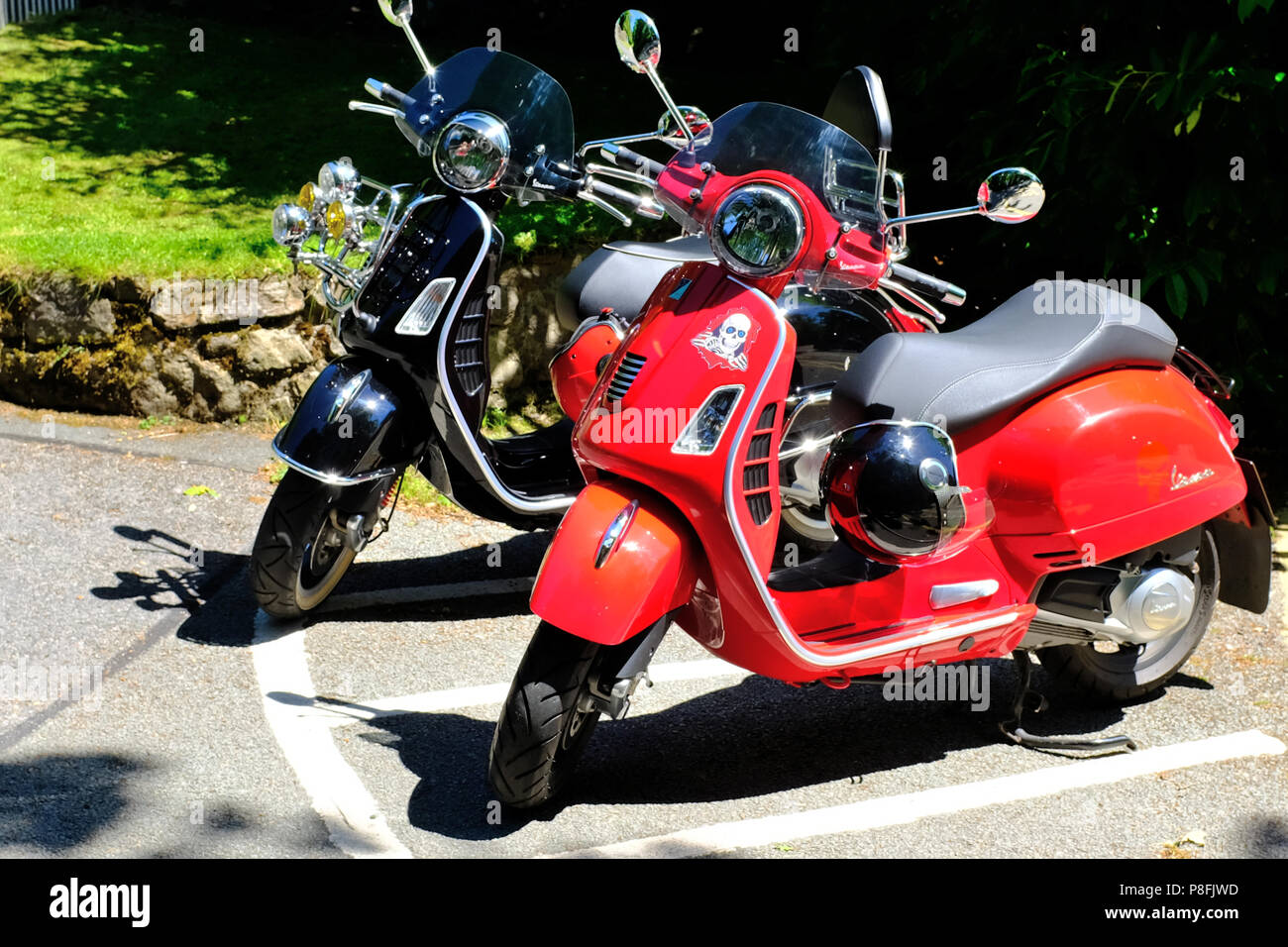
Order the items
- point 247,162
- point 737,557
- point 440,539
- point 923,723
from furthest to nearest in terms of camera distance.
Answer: point 247,162 < point 440,539 < point 923,723 < point 737,557

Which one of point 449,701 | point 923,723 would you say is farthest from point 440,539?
point 923,723

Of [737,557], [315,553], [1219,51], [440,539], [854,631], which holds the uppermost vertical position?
[1219,51]

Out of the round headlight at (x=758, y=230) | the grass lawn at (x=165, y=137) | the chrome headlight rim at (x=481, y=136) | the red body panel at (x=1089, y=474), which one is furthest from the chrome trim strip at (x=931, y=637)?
the grass lawn at (x=165, y=137)

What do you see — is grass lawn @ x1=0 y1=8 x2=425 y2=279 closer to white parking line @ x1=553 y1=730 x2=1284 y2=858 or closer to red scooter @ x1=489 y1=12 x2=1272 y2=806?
red scooter @ x1=489 y1=12 x2=1272 y2=806

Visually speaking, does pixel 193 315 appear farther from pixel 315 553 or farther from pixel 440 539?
pixel 315 553

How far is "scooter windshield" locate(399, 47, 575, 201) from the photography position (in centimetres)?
418

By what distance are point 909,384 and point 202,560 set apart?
2.72m

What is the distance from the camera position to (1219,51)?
5125 mm

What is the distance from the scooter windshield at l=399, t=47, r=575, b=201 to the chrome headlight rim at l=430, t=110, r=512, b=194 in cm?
1

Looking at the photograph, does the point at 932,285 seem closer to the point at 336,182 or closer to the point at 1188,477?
the point at 1188,477

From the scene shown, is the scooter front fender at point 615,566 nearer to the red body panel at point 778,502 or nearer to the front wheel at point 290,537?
the red body panel at point 778,502

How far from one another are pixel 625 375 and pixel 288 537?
1.46 metres

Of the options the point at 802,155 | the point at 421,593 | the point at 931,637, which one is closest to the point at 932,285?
the point at 802,155

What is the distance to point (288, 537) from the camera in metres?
4.25
